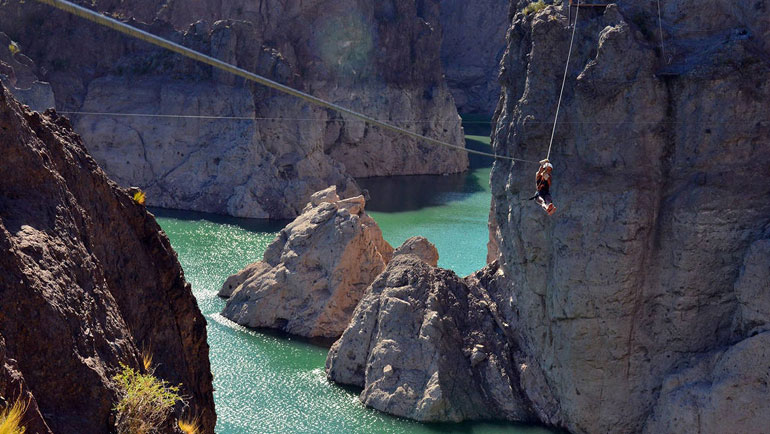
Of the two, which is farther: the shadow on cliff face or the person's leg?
the shadow on cliff face

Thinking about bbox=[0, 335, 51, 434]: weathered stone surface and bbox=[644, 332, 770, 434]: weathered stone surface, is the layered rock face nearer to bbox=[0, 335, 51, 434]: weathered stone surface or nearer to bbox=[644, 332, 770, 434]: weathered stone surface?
bbox=[644, 332, 770, 434]: weathered stone surface

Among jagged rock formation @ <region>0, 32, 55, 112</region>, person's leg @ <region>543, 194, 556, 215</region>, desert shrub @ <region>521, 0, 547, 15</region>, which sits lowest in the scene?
person's leg @ <region>543, 194, 556, 215</region>

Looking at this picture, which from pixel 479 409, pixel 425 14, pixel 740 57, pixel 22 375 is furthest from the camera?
pixel 425 14

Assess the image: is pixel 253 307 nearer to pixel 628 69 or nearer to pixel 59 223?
A: pixel 628 69

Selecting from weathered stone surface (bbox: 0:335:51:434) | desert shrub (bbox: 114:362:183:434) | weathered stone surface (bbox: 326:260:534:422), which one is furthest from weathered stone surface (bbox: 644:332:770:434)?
weathered stone surface (bbox: 0:335:51:434)

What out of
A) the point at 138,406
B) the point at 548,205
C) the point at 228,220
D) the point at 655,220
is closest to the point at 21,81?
the point at 228,220

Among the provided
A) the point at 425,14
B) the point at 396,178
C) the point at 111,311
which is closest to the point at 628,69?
the point at 111,311

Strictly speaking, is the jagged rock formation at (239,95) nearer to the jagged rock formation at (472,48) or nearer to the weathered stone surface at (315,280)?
the weathered stone surface at (315,280)
